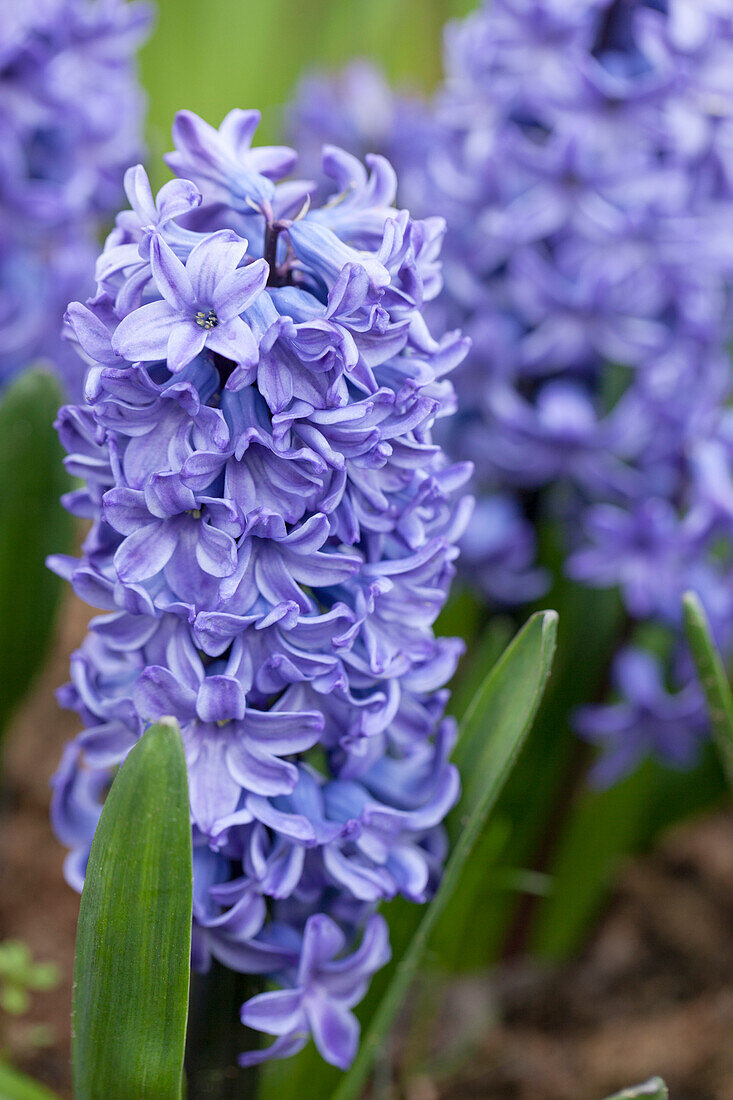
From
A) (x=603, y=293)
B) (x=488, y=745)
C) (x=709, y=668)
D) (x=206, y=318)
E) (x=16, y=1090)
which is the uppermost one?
(x=603, y=293)

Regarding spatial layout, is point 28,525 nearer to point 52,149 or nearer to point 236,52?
point 52,149

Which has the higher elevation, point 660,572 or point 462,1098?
point 660,572

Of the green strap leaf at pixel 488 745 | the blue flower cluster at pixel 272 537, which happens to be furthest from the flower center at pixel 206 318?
the green strap leaf at pixel 488 745

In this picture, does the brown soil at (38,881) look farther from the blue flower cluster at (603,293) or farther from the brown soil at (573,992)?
the blue flower cluster at (603,293)

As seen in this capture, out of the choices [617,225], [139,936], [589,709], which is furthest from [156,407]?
[589,709]

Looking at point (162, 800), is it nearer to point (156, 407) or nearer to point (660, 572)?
point (156, 407)

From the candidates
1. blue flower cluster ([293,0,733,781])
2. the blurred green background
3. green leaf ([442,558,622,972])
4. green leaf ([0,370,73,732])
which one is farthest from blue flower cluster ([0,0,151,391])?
the blurred green background

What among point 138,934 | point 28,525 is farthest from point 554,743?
point 138,934
